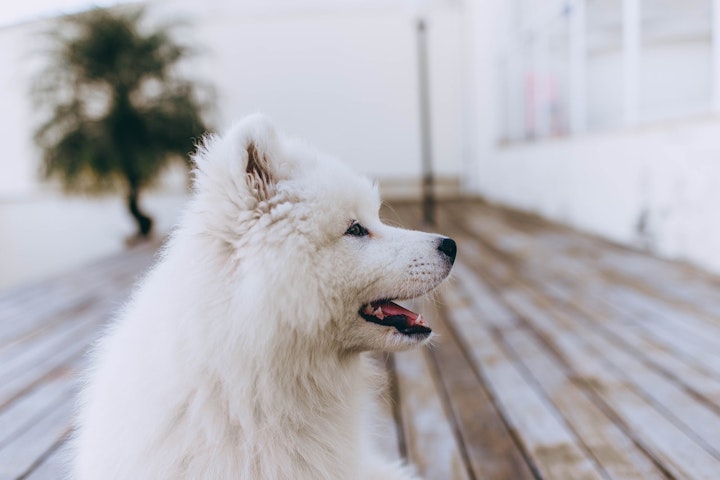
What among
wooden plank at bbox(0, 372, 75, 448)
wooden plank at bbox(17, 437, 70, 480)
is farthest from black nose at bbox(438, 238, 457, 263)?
wooden plank at bbox(0, 372, 75, 448)

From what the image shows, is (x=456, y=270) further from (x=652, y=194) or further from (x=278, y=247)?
(x=278, y=247)

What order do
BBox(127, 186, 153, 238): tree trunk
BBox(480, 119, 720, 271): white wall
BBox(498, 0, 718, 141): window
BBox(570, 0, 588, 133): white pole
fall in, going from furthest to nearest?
BBox(127, 186, 153, 238): tree trunk → BBox(570, 0, 588, 133): white pole → BBox(498, 0, 718, 141): window → BBox(480, 119, 720, 271): white wall

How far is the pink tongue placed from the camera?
1519 mm

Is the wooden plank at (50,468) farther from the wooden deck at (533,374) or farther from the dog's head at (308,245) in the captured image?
the dog's head at (308,245)

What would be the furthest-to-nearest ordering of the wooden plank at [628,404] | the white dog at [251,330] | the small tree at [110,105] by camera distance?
the small tree at [110,105], the wooden plank at [628,404], the white dog at [251,330]

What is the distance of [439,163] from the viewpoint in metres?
11.7

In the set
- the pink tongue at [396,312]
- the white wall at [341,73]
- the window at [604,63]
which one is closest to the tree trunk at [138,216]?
the white wall at [341,73]

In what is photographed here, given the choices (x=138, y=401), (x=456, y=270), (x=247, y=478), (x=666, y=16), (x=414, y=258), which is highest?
(x=666, y=16)

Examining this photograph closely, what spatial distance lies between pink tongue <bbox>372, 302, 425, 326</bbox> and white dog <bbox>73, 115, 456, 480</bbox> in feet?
0.07

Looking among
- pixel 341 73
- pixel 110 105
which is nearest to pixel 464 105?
pixel 341 73

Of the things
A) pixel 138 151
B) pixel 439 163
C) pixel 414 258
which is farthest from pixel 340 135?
pixel 414 258

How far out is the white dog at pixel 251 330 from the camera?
1.31 metres

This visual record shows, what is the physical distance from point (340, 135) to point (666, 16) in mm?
7391

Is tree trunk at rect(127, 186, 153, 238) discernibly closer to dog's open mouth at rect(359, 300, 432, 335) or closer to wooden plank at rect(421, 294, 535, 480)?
wooden plank at rect(421, 294, 535, 480)
